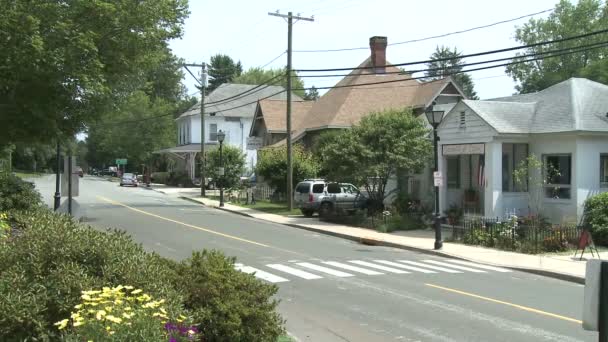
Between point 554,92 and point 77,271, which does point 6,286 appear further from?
point 554,92

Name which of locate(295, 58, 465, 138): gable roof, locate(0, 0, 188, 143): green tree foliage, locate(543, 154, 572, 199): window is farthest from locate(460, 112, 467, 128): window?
locate(295, 58, 465, 138): gable roof

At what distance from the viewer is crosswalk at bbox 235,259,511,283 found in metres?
13.0

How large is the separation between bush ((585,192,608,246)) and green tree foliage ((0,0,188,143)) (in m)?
14.2

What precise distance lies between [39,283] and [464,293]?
830 centimetres

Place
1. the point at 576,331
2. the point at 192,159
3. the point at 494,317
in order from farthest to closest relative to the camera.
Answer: the point at 192,159
the point at 494,317
the point at 576,331

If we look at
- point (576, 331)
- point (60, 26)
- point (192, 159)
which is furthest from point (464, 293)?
point (192, 159)

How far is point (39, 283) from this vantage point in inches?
179

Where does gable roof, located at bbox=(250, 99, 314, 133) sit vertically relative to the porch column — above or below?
above

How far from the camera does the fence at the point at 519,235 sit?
17.9 m

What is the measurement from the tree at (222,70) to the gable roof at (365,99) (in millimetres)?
68061

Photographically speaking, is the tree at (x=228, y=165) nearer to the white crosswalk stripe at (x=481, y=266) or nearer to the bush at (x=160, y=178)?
the bush at (x=160, y=178)

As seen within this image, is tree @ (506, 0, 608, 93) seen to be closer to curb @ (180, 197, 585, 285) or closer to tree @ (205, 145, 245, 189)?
tree @ (205, 145, 245, 189)

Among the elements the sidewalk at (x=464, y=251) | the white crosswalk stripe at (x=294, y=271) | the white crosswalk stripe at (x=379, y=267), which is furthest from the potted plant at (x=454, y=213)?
the white crosswalk stripe at (x=294, y=271)

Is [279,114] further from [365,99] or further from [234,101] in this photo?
[234,101]
